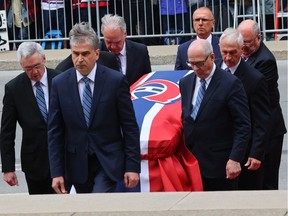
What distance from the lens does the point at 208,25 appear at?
33.5ft

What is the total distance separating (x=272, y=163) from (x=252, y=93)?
1.01 m

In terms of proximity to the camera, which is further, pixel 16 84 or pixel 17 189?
pixel 17 189

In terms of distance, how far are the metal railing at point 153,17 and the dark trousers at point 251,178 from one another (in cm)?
730

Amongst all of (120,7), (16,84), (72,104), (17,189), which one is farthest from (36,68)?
(120,7)

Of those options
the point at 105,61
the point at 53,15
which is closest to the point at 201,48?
the point at 105,61

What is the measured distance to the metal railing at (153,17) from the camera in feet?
52.6

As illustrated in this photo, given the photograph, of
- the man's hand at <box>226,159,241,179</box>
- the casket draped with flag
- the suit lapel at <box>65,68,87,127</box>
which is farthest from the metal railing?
the suit lapel at <box>65,68,87,127</box>

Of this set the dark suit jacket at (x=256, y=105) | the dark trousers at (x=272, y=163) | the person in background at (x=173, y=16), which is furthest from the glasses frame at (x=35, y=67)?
the person in background at (x=173, y=16)

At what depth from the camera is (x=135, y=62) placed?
9789 mm

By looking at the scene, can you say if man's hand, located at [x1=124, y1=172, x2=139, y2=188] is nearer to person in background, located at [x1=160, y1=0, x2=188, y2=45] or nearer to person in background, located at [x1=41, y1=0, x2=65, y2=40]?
person in background, located at [x1=160, y1=0, x2=188, y2=45]

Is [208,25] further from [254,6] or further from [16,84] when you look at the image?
[254,6]

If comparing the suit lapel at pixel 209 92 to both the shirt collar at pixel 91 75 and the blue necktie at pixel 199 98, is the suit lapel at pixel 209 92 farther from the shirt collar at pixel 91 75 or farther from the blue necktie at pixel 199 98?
the shirt collar at pixel 91 75

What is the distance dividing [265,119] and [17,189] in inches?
138

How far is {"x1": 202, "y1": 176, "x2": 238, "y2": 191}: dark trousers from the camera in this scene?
834cm
